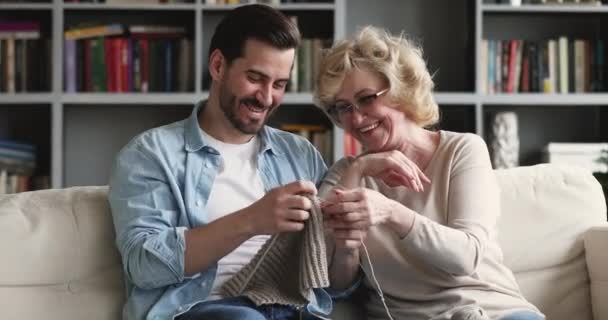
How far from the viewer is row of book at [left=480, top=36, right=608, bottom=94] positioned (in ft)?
14.0

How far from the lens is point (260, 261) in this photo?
1911 millimetres

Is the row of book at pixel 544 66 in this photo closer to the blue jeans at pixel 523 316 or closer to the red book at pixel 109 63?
the red book at pixel 109 63

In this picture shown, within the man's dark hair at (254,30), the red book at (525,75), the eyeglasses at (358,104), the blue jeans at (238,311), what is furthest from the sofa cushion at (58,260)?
the red book at (525,75)

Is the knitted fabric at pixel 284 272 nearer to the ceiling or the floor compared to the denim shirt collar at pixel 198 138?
nearer to the floor

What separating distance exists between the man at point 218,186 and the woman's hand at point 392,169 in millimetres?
128

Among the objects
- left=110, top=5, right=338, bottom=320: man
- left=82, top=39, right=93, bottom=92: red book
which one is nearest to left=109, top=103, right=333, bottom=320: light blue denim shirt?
left=110, top=5, right=338, bottom=320: man

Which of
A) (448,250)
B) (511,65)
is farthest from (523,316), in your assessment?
(511,65)

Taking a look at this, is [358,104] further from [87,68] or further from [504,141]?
[87,68]

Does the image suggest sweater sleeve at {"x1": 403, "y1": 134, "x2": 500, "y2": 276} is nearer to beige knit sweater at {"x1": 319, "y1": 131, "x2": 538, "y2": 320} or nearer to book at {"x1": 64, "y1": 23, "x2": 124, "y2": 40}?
beige knit sweater at {"x1": 319, "y1": 131, "x2": 538, "y2": 320}

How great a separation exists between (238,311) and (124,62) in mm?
2638

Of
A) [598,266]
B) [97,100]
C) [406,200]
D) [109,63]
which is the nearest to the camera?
[406,200]

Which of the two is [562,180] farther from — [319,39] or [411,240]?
[319,39]

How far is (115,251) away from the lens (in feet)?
6.74

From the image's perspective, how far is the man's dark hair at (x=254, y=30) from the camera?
2.12m
